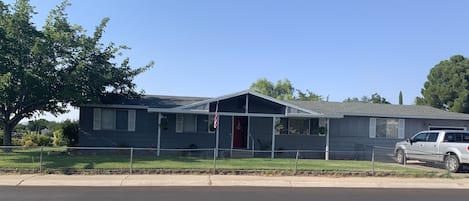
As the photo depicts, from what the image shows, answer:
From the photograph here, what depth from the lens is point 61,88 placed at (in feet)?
72.7

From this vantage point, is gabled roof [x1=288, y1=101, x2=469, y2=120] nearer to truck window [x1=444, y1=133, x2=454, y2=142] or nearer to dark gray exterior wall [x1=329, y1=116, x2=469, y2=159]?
dark gray exterior wall [x1=329, y1=116, x2=469, y2=159]

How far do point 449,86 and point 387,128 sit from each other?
28.2m

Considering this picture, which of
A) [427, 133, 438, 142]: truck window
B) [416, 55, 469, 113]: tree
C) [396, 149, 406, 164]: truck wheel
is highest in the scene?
[416, 55, 469, 113]: tree

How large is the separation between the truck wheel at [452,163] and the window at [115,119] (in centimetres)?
1458

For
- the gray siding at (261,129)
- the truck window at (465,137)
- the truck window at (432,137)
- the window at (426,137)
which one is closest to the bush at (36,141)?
the gray siding at (261,129)

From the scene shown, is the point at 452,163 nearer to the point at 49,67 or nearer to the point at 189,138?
the point at 189,138

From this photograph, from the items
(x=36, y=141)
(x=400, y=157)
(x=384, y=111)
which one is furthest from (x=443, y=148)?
(x=36, y=141)

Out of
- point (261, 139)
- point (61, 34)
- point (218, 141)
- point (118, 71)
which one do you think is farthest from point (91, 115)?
point (261, 139)

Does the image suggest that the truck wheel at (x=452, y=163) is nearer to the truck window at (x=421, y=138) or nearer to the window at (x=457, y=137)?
the window at (x=457, y=137)

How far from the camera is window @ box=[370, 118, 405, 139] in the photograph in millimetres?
26677

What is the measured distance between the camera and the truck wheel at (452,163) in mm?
18766

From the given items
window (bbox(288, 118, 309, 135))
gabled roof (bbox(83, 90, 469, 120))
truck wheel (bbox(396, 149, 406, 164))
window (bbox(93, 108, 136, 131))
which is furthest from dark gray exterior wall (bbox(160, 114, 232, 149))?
truck wheel (bbox(396, 149, 406, 164))
